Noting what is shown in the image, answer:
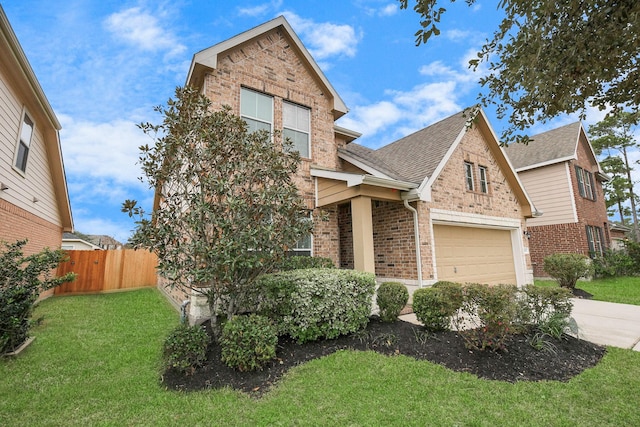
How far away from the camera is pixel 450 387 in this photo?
12.5 ft

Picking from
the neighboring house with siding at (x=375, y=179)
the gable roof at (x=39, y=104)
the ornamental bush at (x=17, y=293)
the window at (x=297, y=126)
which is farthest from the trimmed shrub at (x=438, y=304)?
the gable roof at (x=39, y=104)

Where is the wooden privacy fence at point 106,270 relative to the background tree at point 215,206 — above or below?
below

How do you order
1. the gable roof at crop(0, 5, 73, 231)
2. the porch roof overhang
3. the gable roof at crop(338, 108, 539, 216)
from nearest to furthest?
the gable roof at crop(0, 5, 73, 231)
the porch roof overhang
the gable roof at crop(338, 108, 539, 216)

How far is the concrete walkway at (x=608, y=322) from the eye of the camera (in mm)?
5604

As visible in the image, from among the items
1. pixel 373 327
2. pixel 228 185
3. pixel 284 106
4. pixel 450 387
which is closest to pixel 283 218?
pixel 228 185

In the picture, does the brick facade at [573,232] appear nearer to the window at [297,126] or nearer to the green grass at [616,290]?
the green grass at [616,290]

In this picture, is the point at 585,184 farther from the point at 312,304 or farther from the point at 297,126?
the point at 312,304

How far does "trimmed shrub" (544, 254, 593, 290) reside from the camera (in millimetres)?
11172

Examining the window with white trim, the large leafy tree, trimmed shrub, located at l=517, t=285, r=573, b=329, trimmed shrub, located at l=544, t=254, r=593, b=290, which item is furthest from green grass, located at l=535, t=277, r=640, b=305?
the large leafy tree

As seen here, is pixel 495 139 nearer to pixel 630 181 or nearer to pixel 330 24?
pixel 330 24

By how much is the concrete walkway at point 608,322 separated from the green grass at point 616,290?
0.86 m

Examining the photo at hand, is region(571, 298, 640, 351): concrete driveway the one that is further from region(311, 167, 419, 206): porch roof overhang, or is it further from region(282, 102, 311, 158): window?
region(282, 102, 311, 158): window

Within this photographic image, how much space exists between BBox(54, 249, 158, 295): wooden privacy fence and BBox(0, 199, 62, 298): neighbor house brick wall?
2.67ft

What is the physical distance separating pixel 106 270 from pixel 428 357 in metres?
13.4
